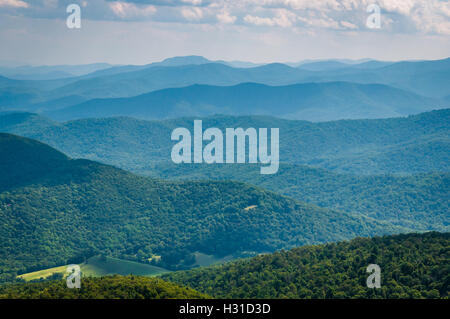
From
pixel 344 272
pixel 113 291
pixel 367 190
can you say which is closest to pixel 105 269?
pixel 113 291

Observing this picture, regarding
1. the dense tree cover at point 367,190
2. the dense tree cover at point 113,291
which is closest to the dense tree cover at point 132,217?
the dense tree cover at point 367,190

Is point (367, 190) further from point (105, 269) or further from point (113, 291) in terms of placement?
point (113, 291)

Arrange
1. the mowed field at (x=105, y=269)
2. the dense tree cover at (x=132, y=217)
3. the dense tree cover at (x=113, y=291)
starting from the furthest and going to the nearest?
1. the dense tree cover at (x=132, y=217)
2. the mowed field at (x=105, y=269)
3. the dense tree cover at (x=113, y=291)

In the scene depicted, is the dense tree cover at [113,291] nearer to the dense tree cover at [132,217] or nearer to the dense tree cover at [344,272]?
the dense tree cover at [344,272]

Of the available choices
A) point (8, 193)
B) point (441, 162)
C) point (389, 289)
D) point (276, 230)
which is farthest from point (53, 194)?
point (441, 162)

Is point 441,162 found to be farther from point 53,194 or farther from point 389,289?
point 389,289

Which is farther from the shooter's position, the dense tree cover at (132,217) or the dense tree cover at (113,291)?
the dense tree cover at (132,217)
